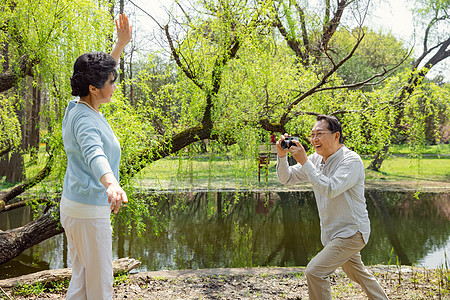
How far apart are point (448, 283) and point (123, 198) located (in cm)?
375

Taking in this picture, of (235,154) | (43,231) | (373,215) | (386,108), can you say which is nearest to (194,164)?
(235,154)

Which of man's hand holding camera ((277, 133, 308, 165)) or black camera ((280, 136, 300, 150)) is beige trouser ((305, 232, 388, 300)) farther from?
black camera ((280, 136, 300, 150))

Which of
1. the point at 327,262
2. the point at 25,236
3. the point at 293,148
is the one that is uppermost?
the point at 293,148

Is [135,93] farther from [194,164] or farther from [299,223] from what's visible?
[194,164]

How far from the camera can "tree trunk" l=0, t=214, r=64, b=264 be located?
5203 millimetres

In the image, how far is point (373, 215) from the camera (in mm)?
10023

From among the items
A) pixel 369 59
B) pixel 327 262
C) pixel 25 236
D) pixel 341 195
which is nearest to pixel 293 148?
pixel 341 195

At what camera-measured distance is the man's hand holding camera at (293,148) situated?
2.72 meters

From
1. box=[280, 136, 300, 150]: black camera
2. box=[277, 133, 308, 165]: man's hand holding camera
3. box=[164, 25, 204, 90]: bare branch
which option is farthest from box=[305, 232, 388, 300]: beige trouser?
box=[164, 25, 204, 90]: bare branch

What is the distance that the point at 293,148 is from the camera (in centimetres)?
275

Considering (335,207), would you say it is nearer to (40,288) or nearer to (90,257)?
(90,257)

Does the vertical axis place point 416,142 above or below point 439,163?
above

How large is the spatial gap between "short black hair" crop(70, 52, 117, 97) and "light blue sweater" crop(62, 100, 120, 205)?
0.30ft

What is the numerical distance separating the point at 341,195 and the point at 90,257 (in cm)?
166
